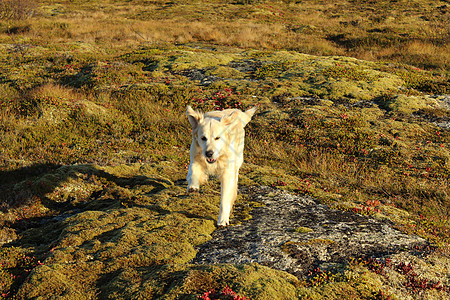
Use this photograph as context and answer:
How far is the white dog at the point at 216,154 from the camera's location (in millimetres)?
6684

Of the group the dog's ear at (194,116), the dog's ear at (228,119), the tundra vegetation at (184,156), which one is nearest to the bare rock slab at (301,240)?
the tundra vegetation at (184,156)

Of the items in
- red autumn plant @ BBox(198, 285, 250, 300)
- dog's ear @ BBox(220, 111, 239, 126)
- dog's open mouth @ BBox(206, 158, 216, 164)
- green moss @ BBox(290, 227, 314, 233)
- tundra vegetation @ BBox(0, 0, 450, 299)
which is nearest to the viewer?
red autumn plant @ BBox(198, 285, 250, 300)

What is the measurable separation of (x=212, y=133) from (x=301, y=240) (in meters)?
2.62

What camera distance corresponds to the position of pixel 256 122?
1550 cm

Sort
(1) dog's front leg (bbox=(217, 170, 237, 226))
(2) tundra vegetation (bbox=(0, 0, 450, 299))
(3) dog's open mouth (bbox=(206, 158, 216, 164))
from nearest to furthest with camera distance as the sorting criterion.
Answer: (2) tundra vegetation (bbox=(0, 0, 450, 299)) < (1) dog's front leg (bbox=(217, 170, 237, 226)) < (3) dog's open mouth (bbox=(206, 158, 216, 164))

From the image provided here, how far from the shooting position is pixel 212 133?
686cm

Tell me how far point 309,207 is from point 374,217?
53.2 inches

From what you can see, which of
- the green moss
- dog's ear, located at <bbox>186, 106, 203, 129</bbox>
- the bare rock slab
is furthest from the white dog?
the green moss

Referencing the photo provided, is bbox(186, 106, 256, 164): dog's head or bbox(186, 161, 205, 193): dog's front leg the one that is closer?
bbox(186, 106, 256, 164): dog's head

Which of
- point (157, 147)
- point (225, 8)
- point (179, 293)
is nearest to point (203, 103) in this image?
point (157, 147)

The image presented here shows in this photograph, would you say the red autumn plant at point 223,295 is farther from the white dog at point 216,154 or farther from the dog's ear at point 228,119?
the dog's ear at point 228,119

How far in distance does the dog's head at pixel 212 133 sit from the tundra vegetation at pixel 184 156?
1.32 m

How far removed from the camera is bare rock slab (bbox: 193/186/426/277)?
514cm

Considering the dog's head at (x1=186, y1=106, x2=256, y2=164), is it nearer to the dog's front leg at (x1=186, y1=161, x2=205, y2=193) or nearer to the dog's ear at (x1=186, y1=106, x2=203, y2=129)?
the dog's ear at (x1=186, y1=106, x2=203, y2=129)
